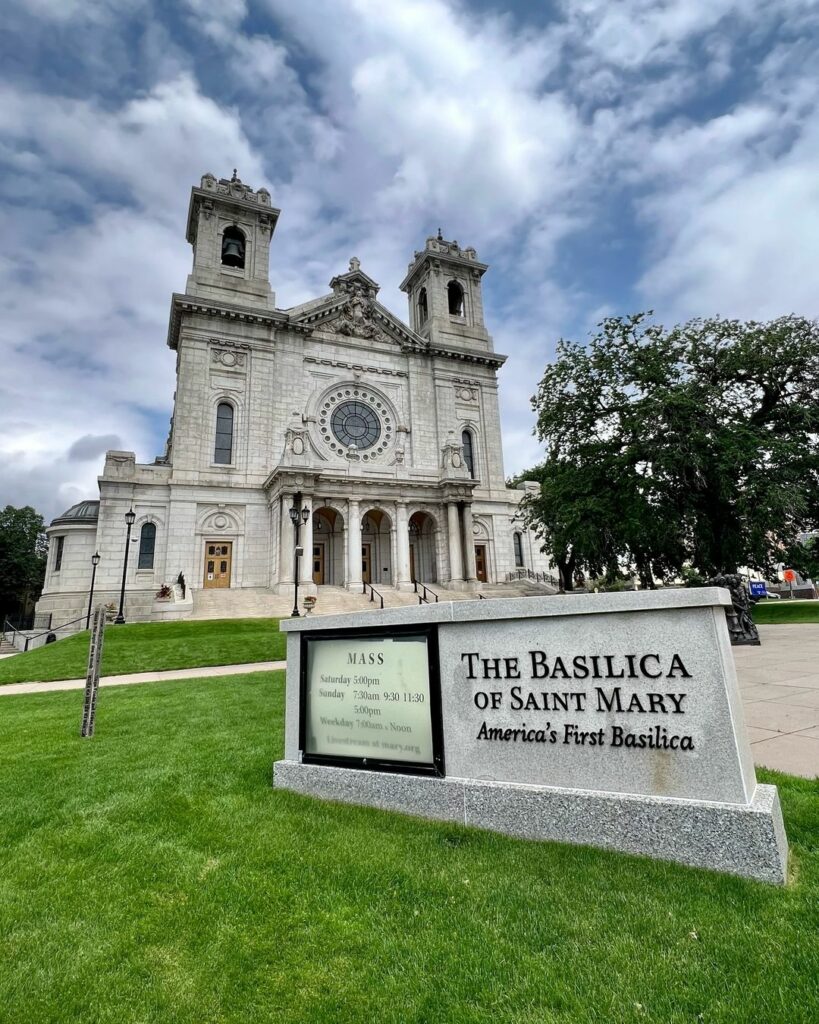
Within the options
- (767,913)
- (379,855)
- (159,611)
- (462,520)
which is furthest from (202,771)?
(462,520)

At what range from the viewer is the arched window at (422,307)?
44966 mm

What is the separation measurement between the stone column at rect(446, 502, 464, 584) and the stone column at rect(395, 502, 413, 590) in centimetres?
273

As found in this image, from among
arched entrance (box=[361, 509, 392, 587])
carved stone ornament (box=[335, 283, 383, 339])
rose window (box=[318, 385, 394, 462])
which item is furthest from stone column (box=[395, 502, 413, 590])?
carved stone ornament (box=[335, 283, 383, 339])

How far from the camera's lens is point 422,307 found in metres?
45.7

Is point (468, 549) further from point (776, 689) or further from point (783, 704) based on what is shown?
point (783, 704)

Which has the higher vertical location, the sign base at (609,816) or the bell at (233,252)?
the bell at (233,252)

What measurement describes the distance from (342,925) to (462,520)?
3155 cm

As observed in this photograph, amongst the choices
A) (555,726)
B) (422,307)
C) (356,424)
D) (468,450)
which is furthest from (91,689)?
(422,307)

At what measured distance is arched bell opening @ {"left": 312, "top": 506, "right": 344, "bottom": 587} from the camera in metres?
33.6

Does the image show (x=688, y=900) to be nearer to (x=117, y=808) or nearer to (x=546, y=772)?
(x=546, y=772)

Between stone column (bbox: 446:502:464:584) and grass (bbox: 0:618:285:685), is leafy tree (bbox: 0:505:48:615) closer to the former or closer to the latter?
grass (bbox: 0:618:285:685)

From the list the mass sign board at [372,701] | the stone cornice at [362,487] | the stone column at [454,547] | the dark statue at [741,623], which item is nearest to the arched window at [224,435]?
the stone cornice at [362,487]

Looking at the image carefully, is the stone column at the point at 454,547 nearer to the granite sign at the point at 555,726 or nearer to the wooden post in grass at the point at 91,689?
the wooden post in grass at the point at 91,689

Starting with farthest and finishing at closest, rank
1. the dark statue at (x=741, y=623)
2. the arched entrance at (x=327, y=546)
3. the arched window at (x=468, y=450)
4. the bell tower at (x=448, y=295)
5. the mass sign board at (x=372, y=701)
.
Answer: the bell tower at (x=448, y=295) → the arched window at (x=468, y=450) → the arched entrance at (x=327, y=546) → the dark statue at (x=741, y=623) → the mass sign board at (x=372, y=701)
